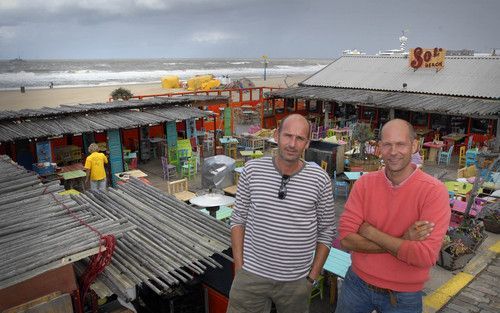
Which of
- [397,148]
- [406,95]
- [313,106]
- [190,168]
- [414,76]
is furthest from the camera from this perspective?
[313,106]

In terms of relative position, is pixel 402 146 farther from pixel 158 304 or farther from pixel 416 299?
pixel 158 304

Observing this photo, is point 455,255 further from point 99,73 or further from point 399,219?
point 99,73

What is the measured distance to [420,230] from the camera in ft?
8.46

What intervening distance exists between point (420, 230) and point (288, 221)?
0.94 metres

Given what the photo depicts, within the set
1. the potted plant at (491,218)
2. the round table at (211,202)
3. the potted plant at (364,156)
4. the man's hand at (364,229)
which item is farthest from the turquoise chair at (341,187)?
the man's hand at (364,229)

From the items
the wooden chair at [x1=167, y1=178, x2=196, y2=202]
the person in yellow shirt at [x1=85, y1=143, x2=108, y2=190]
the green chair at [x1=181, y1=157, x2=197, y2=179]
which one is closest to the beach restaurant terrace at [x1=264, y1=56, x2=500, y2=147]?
the green chair at [x1=181, y1=157, x2=197, y2=179]

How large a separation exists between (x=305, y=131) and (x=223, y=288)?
2520 millimetres

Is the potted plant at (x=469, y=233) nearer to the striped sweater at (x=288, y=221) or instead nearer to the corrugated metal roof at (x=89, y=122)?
the striped sweater at (x=288, y=221)

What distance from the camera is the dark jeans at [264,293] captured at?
2.98 meters

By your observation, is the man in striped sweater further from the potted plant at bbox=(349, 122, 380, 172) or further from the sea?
the sea

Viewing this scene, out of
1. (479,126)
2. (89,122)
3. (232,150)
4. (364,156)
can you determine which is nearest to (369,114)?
(479,126)

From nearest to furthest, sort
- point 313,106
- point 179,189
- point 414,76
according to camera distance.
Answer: point 179,189
point 414,76
point 313,106

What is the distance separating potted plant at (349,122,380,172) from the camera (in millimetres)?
12664

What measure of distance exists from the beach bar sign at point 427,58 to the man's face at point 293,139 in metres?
21.3
